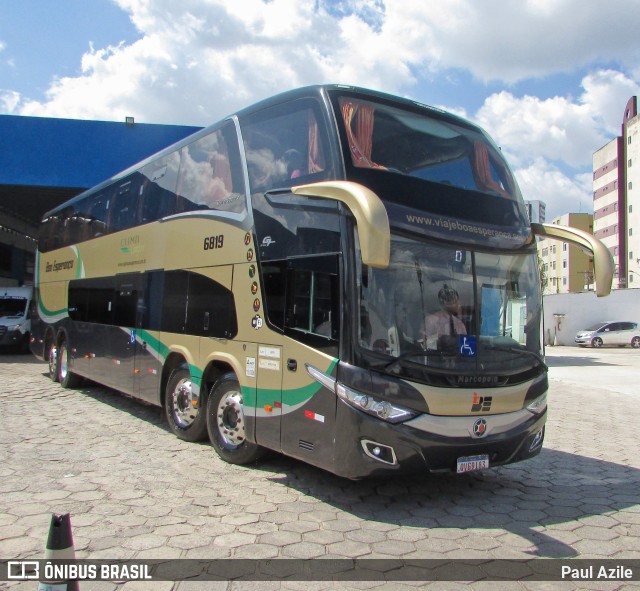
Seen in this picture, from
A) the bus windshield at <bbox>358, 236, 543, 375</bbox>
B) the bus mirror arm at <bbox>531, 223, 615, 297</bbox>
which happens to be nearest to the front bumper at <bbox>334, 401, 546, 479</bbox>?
the bus windshield at <bbox>358, 236, 543, 375</bbox>

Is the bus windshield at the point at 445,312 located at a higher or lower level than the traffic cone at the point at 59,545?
higher

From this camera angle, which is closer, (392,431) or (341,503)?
(392,431)

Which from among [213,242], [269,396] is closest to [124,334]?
[213,242]

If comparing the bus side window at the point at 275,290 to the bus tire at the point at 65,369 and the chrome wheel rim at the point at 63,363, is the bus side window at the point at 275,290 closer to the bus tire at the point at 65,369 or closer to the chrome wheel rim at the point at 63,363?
the bus tire at the point at 65,369

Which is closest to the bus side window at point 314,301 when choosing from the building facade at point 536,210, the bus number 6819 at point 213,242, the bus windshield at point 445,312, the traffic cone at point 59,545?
the bus windshield at point 445,312

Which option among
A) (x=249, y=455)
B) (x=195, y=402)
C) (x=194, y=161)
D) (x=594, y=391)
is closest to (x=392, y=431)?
(x=249, y=455)

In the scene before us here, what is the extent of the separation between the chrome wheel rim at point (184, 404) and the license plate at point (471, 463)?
3.49 meters

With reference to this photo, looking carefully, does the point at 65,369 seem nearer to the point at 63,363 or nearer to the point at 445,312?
the point at 63,363

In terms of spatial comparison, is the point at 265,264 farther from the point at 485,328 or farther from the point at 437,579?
the point at 437,579

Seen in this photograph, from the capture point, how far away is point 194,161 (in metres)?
7.77

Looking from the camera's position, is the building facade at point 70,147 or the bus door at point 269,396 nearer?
the bus door at point 269,396

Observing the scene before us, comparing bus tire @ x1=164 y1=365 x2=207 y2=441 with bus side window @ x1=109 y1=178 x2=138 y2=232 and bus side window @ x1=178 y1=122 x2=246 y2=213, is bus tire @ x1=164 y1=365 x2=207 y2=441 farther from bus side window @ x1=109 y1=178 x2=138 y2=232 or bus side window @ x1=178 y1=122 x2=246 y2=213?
bus side window @ x1=109 y1=178 x2=138 y2=232

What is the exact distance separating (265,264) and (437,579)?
3.39 m

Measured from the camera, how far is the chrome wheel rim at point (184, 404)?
741 cm
